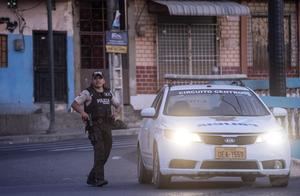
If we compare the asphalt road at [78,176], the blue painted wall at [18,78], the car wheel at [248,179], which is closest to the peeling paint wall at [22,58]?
the blue painted wall at [18,78]

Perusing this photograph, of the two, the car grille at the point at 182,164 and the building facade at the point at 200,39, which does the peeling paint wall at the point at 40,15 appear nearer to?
the building facade at the point at 200,39

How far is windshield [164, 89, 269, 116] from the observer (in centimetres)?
1314

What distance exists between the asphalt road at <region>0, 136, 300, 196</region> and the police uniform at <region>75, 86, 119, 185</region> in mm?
322

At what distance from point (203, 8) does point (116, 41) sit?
4.41 metres

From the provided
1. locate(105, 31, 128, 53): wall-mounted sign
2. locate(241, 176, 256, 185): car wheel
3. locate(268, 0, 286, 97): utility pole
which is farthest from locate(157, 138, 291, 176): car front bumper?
locate(105, 31, 128, 53): wall-mounted sign

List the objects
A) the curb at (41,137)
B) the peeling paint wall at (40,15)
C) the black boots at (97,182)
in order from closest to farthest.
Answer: the black boots at (97,182)
the curb at (41,137)
the peeling paint wall at (40,15)

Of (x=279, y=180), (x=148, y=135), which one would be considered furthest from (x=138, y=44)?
(x=279, y=180)

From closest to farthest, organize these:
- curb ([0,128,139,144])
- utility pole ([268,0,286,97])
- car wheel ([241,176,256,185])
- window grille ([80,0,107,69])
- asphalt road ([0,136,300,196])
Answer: asphalt road ([0,136,300,196]), car wheel ([241,176,256,185]), utility pole ([268,0,286,97]), curb ([0,128,139,144]), window grille ([80,0,107,69])

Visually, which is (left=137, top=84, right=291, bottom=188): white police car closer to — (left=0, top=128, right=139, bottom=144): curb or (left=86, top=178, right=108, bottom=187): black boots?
(left=86, top=178, right=108, bottom=187): black boots

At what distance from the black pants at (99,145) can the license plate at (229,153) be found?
89.4 inches

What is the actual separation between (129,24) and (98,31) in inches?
43.1

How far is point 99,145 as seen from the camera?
13711 mm

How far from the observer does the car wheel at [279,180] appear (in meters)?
12.6

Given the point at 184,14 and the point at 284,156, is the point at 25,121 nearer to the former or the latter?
the point at 184,14
